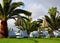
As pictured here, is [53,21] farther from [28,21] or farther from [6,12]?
[6,12]

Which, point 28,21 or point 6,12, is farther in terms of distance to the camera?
point 28,21

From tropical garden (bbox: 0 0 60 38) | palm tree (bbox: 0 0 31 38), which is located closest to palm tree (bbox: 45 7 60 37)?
tropical garden (bbox: 0 0 60 38)

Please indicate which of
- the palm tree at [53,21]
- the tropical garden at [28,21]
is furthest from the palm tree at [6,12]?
the palm tree at [53,21]

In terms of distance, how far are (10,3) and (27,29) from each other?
16097mm

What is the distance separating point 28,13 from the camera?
22.7m

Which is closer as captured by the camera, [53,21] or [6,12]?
[6,12]

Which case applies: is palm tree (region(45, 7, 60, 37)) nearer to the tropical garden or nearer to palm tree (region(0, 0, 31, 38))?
the tropical garden

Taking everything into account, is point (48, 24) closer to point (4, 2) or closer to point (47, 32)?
point (47, 32)

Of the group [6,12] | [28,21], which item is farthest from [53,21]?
[6,12]

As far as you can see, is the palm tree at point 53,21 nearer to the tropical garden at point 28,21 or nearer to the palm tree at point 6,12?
the tropical garden at point 28,21

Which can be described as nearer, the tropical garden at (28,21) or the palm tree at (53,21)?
the tropical garden at (28,21)

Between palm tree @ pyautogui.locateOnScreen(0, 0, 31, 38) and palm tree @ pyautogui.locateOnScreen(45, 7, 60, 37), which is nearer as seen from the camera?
palm tree @ pyautogui.locateOnScreen(0, 0, 31, 38)

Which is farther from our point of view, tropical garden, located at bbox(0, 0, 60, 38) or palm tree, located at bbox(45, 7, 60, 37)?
palm tree, located at bbox(45, 7, 60, 37)

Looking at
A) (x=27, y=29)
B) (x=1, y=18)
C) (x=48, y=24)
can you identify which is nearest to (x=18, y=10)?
(x=1, y=18)
